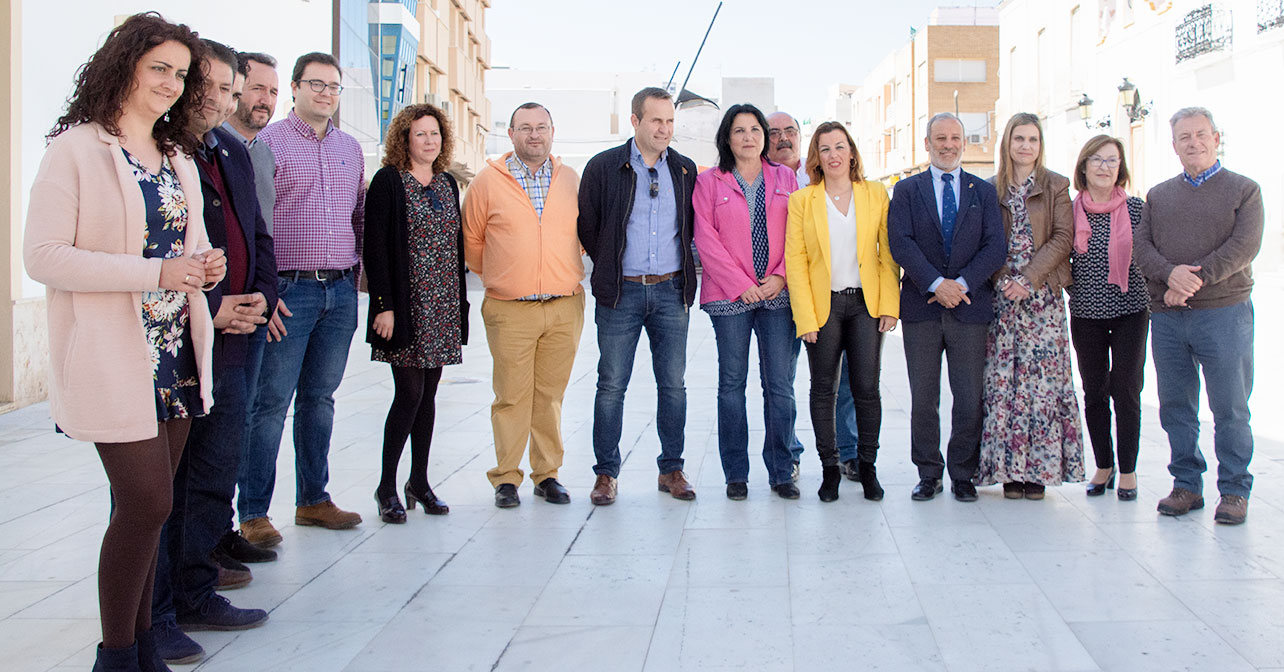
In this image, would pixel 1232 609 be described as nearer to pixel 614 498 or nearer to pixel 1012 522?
pixel 1012 522

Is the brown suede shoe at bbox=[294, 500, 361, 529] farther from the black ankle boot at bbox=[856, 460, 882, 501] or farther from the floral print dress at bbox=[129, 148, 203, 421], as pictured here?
the black ankle boot at bbox=[856, 460, 882, 501]

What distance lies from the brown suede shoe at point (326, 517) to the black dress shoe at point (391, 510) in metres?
0.13

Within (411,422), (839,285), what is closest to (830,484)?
(839,285)

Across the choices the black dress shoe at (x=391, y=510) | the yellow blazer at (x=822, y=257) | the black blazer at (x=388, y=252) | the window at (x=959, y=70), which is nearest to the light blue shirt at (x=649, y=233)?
the yellow blazer at (x=822, y=257)

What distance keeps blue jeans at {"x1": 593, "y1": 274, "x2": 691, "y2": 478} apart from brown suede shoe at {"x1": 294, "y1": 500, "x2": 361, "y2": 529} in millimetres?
1180

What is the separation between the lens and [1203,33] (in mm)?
17984

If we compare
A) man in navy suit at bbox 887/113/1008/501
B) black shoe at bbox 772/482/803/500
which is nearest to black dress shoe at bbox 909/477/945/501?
man in navy suit at bbox 887/113/1008/501

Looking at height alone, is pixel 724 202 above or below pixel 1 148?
below

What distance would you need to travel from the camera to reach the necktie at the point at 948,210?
17.0ft

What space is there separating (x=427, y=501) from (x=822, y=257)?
2.07m

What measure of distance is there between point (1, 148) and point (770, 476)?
646 cm

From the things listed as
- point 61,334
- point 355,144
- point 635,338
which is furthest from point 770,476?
point 61,334

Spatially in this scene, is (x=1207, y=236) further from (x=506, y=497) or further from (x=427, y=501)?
(x=427, y=501)

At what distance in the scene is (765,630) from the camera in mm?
3430
